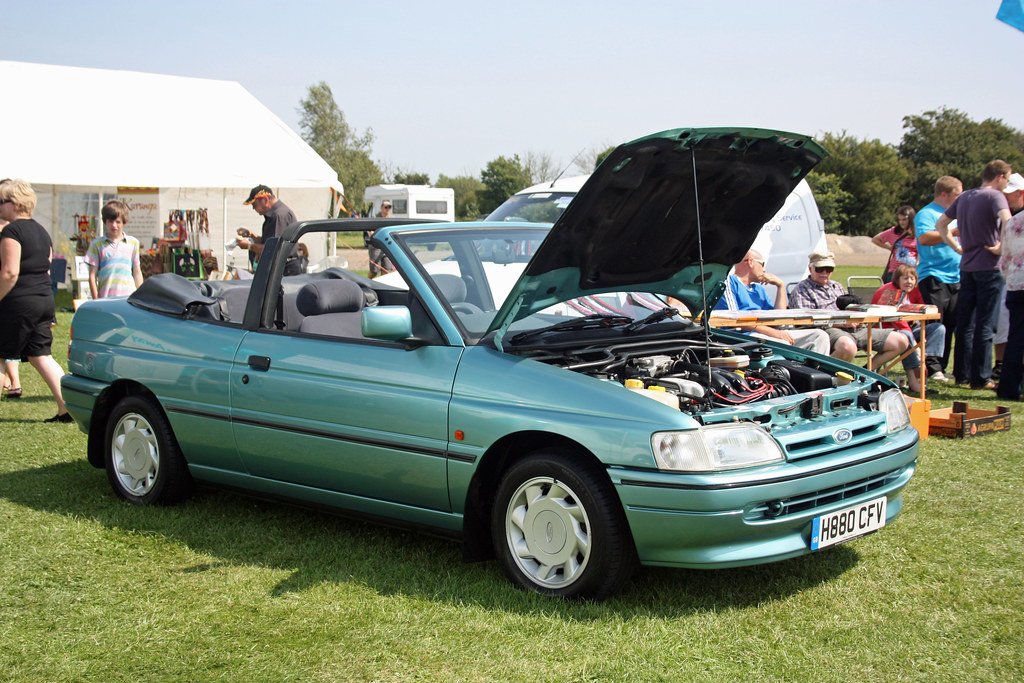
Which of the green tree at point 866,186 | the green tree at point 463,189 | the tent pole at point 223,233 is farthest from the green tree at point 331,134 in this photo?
the tent pole at point 223,233

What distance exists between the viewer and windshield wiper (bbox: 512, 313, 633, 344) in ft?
14.1

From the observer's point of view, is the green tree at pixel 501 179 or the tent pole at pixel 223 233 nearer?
the tent pole at pixel 223 233

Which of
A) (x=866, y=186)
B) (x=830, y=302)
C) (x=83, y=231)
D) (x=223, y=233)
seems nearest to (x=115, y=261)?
(x=830, y=302)

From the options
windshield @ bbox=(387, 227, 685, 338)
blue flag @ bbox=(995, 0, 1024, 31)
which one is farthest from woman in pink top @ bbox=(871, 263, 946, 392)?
windshield @ bbox=(387, 227, 685, 338)

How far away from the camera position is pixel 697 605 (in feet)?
12.6

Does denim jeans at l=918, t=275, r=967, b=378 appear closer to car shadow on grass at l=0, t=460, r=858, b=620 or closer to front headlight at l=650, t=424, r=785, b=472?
car shadow on grass at l=0, t=460, r=858, b=620

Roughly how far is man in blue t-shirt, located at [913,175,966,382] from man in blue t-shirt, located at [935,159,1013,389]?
1.34 ft

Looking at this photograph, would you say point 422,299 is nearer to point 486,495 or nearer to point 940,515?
point 486,495

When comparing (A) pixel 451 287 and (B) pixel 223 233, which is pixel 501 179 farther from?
(A) pixel 451 287

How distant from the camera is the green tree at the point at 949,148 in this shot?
57.4 m

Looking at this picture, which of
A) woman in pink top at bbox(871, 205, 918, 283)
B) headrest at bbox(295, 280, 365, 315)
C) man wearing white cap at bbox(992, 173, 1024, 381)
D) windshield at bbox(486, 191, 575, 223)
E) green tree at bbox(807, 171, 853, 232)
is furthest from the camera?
green tree at bbox(807, 171, 853, 232)

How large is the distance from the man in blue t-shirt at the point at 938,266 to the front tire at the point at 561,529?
711 cm

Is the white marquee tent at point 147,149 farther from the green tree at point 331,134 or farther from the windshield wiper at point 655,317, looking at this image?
the green tree at point 331,134

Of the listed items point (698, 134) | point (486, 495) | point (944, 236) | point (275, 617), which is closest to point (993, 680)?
point (486, 495)
